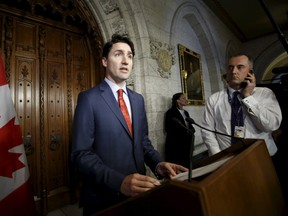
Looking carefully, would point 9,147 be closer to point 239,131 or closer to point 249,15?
point 239,131

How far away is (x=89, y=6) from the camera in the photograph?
2727 mm

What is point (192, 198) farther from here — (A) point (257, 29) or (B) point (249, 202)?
(A) point (257, 29)

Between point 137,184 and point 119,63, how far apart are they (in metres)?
0.87

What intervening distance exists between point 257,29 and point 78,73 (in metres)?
8.33

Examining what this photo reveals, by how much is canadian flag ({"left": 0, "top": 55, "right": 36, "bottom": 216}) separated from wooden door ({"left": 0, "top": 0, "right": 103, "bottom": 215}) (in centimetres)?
73

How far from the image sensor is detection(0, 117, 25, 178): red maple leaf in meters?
1.48

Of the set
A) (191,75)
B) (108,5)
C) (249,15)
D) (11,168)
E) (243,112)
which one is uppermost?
(249,15)

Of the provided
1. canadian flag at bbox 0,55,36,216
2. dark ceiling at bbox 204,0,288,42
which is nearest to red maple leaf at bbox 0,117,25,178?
canadian flag at bbox 0,55,36,216

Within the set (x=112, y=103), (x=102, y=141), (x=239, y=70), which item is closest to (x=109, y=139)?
(x=102, y=141)

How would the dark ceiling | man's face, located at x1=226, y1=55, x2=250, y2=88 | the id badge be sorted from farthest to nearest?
the dark ceiling
man's face, located at x1=226, y1=55, x2=250, y2=88
the id badge

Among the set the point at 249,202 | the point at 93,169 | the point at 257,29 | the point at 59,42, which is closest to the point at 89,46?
the point at 59,42

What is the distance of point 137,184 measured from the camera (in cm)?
69

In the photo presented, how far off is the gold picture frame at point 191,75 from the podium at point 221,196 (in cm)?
359

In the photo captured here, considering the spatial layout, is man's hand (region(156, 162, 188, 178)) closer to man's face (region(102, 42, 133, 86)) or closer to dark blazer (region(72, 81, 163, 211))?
dark blazer (region(72, 81, 163, 211))
